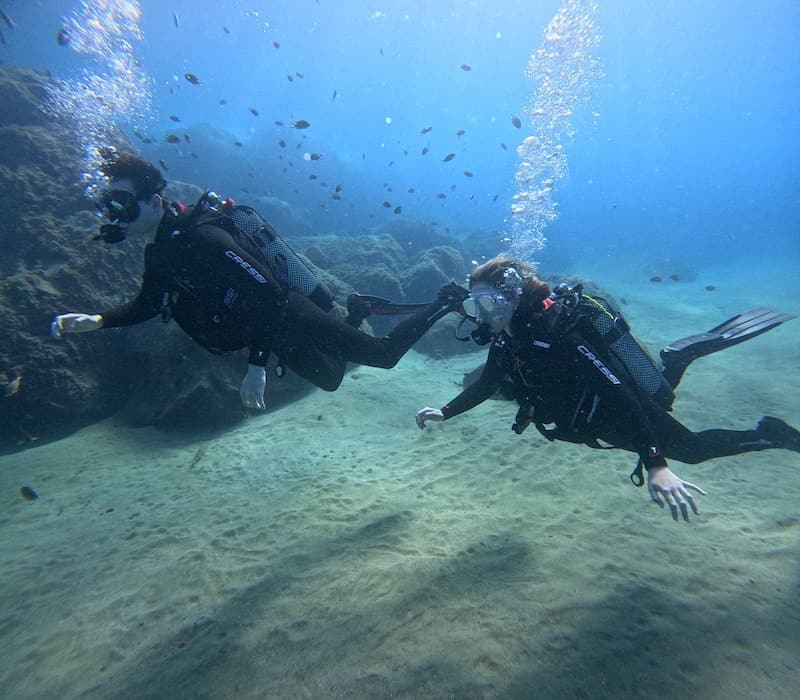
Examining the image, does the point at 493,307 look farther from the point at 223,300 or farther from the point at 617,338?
the point at 223,300

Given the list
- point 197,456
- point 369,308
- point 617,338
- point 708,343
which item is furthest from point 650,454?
point 197,456

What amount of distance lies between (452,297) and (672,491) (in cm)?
320

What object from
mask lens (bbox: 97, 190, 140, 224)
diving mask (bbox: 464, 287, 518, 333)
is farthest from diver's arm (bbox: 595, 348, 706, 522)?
mask lens (bbox: 97, 190, 140, 224)

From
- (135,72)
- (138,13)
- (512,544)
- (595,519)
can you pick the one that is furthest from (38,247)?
(135,72)

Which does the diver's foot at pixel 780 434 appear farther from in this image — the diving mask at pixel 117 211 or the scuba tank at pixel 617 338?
the diving mask at pixel 117 211

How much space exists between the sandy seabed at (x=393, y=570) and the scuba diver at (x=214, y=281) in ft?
6.13

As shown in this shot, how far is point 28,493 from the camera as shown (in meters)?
5.56

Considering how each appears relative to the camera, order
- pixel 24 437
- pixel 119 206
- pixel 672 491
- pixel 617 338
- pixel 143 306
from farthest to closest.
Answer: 1. pixel 24 437
2. pixel 143 306
3. pixel 119 206
4. pixel 617 338
5. pixel 672 491

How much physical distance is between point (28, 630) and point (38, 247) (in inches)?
363

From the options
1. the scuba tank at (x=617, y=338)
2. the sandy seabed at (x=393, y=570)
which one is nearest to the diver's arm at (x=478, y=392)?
the scuba tank at (x=617, y=338)

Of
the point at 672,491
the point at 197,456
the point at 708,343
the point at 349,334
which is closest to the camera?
the point at 672,491

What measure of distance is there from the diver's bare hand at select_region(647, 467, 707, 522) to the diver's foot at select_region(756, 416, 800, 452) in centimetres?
273

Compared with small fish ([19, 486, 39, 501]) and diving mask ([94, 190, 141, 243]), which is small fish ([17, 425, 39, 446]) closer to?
small fish ([19, 486, 39, 501])

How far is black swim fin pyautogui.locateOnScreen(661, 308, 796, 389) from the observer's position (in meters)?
5.41
